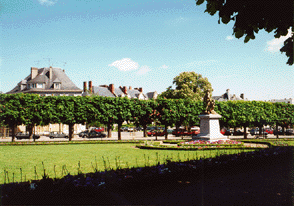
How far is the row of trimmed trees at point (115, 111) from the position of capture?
114 feet

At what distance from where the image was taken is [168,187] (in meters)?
8.01

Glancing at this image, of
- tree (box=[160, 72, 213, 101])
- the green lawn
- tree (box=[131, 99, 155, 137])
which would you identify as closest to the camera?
the green lawn

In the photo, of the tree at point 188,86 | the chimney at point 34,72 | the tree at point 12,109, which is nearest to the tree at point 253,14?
the tree at point 12,109

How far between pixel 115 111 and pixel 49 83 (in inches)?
1498

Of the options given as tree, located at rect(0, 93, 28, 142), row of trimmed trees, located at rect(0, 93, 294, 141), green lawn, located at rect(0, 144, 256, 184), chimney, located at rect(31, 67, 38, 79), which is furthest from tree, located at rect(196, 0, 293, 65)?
chimney, located at rect(31, 67, 38, 79)

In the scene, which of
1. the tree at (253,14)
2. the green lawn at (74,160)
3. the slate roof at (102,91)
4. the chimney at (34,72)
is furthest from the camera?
the slate roof at (102,91)

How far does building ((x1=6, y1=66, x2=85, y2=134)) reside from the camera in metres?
66.1

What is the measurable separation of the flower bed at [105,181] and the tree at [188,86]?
1912 inches

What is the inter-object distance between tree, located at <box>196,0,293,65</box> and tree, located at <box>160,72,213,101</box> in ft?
171

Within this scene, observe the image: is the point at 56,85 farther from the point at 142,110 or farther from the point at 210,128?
the point at 210,128

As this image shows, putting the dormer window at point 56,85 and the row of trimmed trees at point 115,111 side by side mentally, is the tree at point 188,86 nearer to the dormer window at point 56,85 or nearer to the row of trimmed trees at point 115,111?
the row of trimmed trees at point 115,111

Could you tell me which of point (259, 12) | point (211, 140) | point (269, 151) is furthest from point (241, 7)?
point (211, 140)

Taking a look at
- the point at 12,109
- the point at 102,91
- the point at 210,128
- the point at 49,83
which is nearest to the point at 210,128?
the point at 210,128

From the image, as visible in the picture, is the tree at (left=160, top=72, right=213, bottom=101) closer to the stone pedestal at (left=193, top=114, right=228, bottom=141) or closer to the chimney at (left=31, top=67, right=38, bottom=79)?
the stone pedestal at (left=193, top=114, right=228, bottom=141)
